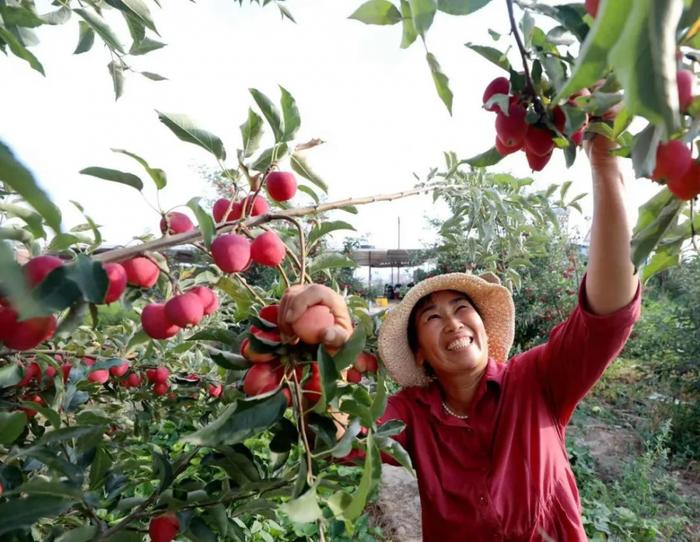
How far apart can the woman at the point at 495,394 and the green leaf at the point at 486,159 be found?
1.10ft

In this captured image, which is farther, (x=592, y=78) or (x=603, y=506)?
(x=603, y=506)

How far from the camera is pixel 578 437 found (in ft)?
11.6

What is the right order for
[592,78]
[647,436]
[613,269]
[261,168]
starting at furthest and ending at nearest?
[647,436] < [613,269] < [261,168] < [592,78]

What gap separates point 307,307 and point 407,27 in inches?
13.3

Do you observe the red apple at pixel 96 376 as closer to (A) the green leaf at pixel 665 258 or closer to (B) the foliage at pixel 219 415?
(B) the foliage at pixel 219 415

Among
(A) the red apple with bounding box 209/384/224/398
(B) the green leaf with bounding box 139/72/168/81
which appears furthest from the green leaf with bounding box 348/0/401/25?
(A) the red apple with bounding box 209/384/224/398

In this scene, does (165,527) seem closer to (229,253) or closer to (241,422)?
(241,422)

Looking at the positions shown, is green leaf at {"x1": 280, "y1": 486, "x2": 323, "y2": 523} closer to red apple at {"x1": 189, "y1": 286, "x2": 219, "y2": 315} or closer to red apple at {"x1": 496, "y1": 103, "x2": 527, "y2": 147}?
red apple at {"x1": 189, "y1": 286, "x2": 219, "y2": 315}

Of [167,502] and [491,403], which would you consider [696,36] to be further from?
[491,403]

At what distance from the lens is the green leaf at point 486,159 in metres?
0.64

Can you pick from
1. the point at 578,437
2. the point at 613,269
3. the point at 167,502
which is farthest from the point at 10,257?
the point at 578,437

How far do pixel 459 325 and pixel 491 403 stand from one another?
0.21 m

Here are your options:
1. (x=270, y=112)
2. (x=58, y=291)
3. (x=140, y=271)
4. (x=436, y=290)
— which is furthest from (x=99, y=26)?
(x=436, y=290)

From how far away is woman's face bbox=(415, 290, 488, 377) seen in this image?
3.87 feet
